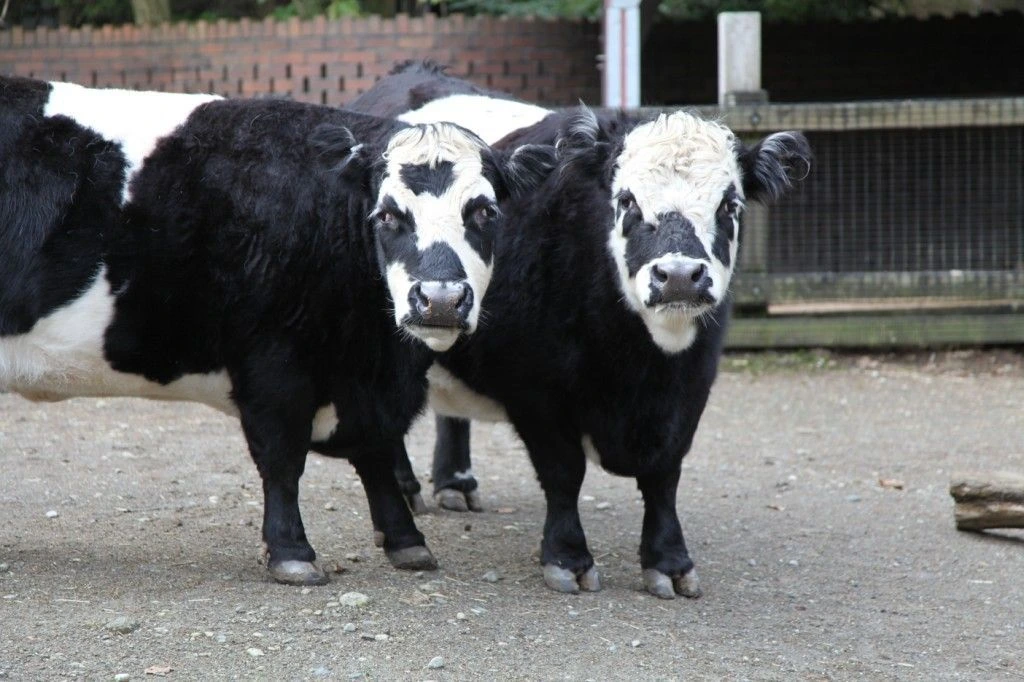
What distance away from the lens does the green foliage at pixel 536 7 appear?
12281 mm

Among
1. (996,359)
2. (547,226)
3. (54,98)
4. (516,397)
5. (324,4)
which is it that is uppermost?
(324,4)

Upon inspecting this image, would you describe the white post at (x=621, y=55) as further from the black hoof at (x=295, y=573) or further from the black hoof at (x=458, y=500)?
the black hoof at (x=295, y=573)

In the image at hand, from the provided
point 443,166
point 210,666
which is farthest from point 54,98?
point 210,666

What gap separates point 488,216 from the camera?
5297mm

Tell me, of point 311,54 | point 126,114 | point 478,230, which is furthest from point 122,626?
point 311,54

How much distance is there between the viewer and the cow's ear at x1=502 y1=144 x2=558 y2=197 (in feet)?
18.1

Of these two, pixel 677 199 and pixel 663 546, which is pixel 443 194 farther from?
pixel 663 546

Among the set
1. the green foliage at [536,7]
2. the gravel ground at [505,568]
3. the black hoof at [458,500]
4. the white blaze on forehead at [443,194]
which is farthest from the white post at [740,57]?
the white blaze on forehead at [443,194]

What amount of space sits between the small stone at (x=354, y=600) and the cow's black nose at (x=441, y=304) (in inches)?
41.3

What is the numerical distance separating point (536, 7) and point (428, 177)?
7.91 meters

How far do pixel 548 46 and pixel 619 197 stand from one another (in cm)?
645

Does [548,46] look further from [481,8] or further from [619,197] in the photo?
[619,197]

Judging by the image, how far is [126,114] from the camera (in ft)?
18.3

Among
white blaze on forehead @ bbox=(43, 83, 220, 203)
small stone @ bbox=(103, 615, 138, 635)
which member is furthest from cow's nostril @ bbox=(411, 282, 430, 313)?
small stone @ bbox=(103, 615, 138, 635)
